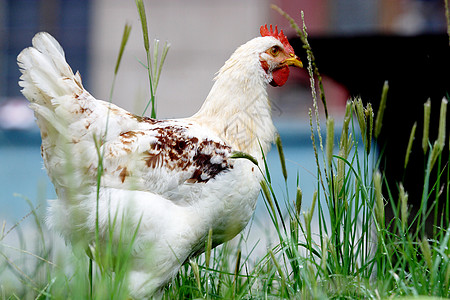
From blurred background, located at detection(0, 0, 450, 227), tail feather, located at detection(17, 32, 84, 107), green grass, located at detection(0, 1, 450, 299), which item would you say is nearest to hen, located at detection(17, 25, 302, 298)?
tail feather, located at detection(17, 32, 84, 107)

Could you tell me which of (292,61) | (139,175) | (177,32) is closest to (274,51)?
(292,61)

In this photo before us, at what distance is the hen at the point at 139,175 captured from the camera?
2.01m

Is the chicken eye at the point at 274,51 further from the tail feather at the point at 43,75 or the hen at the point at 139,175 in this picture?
the tail feather at the point at 43,75

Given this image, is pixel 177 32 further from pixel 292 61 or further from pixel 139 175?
pixel 139 175

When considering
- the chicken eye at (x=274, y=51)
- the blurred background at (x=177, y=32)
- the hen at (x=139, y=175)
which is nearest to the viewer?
the hen at (x=139, y=175)

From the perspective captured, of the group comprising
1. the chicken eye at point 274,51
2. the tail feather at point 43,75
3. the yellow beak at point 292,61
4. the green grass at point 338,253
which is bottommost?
the green grass at point 338,253

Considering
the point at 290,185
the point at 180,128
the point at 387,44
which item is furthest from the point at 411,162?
the point at 290,185

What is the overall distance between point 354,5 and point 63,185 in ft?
23.3

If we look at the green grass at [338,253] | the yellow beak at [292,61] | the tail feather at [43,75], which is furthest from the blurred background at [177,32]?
the green grass at [338,253]

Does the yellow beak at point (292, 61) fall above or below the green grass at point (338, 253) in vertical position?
above

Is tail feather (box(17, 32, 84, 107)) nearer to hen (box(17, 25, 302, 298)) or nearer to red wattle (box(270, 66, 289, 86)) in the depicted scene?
hen (box(17, 25, 302, 298))

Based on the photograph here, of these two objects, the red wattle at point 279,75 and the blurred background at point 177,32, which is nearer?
the red wattle at point 279,75

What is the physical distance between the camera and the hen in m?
2.01

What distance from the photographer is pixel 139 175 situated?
6.83 ft
